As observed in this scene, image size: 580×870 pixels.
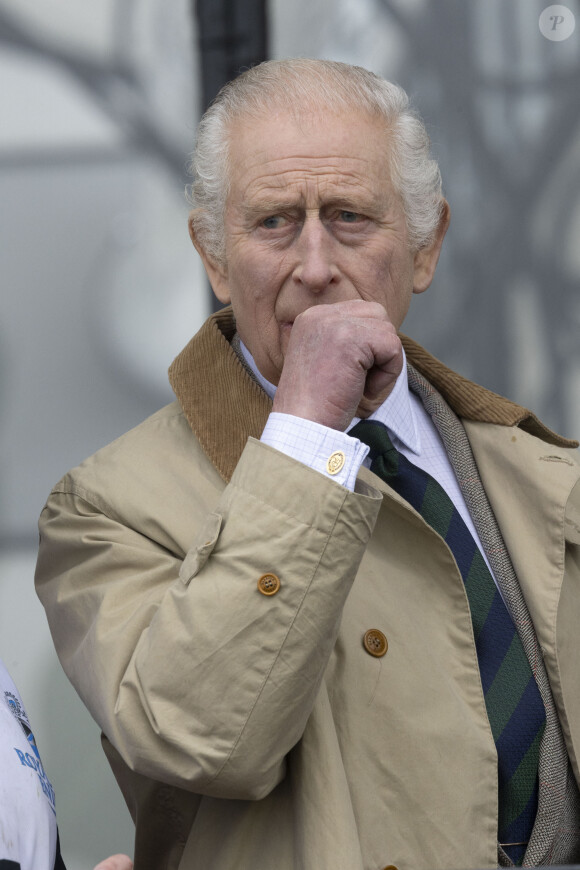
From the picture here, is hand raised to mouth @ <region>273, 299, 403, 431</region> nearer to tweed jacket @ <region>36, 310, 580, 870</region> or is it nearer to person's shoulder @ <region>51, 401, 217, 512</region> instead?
tweed jacket @ <region>36, 310, 580, 870</region>

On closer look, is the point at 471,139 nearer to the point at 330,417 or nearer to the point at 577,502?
the point at 577,502

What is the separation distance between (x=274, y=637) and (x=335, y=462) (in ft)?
0.81

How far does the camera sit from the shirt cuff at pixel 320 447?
5.15 ft

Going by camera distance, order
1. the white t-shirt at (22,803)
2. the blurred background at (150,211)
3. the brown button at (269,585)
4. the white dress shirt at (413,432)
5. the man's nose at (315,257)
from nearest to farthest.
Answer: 1. the white t-shirt at (22,803)
2. the brown button at (269,585)
3. the man's nose at (315,257)
4. the white dress shirt at (413,432)
5. the blurred background at (150,211)

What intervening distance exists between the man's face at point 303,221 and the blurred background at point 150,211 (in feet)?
2.73

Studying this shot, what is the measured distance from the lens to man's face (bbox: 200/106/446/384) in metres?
1.93

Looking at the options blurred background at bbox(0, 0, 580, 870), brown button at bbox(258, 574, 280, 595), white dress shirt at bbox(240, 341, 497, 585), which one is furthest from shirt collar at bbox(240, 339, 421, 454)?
blurred background at bbox(0, 0, 580, 870)

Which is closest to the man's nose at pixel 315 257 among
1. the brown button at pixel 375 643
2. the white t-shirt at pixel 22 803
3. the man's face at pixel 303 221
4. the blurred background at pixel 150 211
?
the man's face at pixel 303 221

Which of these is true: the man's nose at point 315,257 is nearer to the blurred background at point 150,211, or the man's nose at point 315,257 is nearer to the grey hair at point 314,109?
the grey hair at point 314,109

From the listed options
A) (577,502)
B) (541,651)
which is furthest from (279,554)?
(577,502)

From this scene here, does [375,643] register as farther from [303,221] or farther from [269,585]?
[303,221]

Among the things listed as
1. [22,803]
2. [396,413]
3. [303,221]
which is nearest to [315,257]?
[303,221]

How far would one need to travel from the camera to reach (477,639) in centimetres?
191

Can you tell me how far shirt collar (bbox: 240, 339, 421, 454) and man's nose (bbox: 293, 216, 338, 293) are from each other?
24 cm
